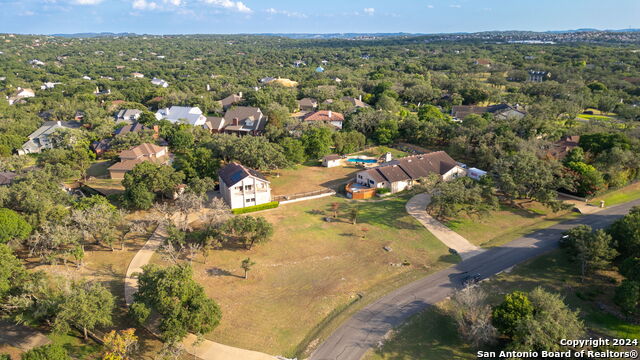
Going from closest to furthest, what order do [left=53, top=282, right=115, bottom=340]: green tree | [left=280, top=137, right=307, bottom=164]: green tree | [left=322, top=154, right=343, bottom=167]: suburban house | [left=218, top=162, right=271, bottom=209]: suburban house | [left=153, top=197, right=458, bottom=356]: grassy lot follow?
[left=53, top=282, right=115, bottom=340]: green tree, [left=153, top=197, right=458, bottom=356]: grassy lot, [left=218, top=162, right=271, bottom=209]: suburban house, [left=280, top=137, right=307, bottom=164]: green tree, [left=322, top=154, right=343, bottom=167]: suburban house

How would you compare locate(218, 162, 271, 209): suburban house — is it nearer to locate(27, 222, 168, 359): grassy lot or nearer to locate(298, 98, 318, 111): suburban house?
Answer: locate(27, 222, 168, 359): grassy lot

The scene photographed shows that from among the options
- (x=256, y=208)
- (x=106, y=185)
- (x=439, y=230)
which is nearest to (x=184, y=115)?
(x=106, y=185)

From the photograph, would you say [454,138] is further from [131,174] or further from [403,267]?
[131,174]

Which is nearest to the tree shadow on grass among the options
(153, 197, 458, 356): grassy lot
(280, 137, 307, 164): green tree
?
(153, 197, 458, 356): grassy lot

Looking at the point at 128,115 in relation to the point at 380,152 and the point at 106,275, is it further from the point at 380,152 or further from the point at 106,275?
the point at 106,275

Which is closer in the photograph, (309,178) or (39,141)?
(309,178)
